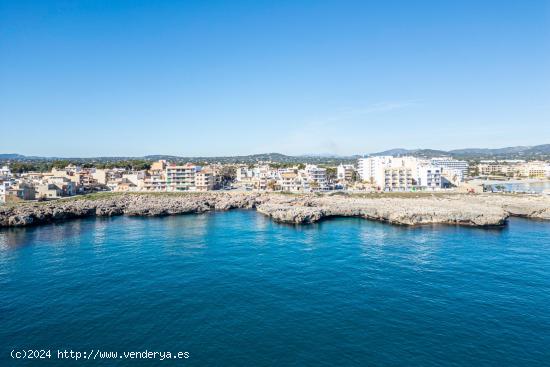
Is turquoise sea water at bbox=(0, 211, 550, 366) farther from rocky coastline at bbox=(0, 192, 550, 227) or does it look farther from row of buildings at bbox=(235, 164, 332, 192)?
row of buildings at bbox=(235, 164, 332, 192)

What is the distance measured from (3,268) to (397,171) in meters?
84.2

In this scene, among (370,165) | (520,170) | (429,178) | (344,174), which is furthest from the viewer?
(520,170)

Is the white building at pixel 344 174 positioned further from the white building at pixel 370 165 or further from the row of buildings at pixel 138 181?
the row of buildings at pixel 138 181

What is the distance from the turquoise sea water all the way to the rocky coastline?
845 centimetres

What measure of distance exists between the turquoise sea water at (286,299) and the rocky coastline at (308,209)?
8454 millimetres

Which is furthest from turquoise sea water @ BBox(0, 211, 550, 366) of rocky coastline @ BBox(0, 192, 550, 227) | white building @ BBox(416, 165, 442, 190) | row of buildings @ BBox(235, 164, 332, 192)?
white building @ BBox(416, 165, 442, 190)

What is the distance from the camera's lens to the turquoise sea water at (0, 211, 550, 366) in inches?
731

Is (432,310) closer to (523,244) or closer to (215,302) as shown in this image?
(215,302)

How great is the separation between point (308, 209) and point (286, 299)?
3216 cm

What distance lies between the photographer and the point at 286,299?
24.5 m

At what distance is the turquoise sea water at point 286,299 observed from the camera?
18562 mm

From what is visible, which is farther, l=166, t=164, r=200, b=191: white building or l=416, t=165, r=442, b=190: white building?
A: l=416, t=165, r=442, b=190: white building

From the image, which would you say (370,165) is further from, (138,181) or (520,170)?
(520,170)

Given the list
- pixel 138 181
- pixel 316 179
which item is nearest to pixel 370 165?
pixel 316 179
